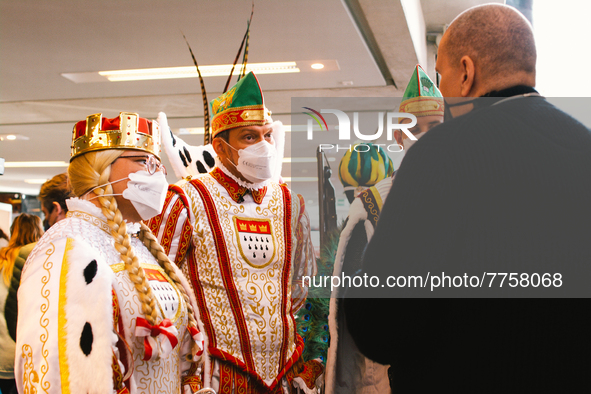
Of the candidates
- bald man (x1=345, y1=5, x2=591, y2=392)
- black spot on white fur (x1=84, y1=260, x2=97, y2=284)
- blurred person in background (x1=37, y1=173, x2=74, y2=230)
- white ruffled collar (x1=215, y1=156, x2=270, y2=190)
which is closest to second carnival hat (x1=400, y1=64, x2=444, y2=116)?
white ruffled collar (x1=215, y1=156, x2=270, y2=190)

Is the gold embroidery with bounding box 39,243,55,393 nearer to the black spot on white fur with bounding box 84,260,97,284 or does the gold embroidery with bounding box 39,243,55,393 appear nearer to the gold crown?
the black spot on white fur with bounding box 84,260,97,284

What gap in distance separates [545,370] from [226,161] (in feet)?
5.06

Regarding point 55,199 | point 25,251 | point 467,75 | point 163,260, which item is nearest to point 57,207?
point 55,199

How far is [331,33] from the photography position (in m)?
5.11

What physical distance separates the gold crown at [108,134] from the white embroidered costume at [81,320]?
0.19 metres

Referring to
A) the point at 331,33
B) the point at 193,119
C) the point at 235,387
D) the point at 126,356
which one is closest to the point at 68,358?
the point at 126,356

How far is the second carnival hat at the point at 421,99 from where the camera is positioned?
196cm

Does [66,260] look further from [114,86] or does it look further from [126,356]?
[114,86]

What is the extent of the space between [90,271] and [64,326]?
0.47 feet

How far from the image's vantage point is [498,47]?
1.06 m

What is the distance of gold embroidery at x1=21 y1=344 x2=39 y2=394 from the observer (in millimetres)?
1127

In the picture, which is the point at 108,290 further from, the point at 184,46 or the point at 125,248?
the point at 184,46

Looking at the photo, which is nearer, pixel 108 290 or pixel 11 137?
pixel 108 290

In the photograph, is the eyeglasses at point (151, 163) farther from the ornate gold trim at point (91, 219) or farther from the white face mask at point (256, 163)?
the white face mask at point (256, 163)
